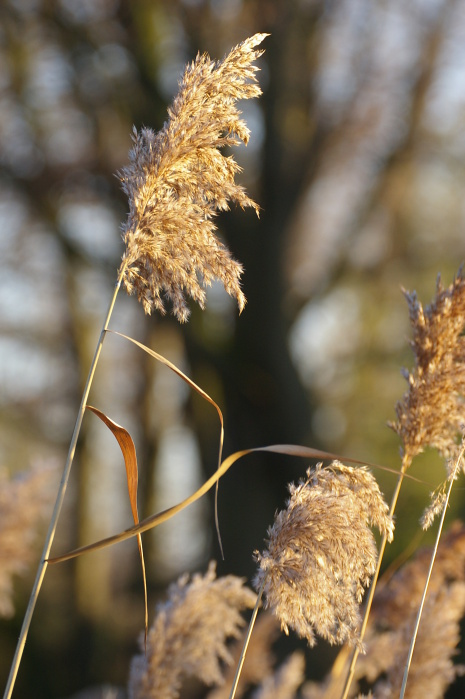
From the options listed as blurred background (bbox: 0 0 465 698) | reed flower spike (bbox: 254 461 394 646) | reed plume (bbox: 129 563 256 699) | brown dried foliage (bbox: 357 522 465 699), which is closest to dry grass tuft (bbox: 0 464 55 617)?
reed plume (bbox: 129 563 256 699)

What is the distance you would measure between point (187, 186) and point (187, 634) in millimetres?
1036

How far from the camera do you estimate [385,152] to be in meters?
8.46

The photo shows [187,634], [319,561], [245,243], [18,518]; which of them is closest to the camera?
[319,561]

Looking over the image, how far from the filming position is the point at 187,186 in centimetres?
146

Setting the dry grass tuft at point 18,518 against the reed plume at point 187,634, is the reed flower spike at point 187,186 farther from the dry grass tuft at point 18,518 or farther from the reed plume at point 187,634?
the dry grass tuft at point 18,518

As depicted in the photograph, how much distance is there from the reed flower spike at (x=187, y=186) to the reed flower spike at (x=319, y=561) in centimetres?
37

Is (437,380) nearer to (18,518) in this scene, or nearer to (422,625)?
(422,625)

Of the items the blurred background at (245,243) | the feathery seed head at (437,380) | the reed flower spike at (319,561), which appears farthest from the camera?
the blurred background at (245,243)

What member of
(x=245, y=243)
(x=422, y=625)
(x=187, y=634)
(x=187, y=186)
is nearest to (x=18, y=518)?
(x=187, y=634)

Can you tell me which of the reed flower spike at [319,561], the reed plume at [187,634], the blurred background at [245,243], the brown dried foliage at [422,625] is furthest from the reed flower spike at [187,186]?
the blurred background at [245,243]

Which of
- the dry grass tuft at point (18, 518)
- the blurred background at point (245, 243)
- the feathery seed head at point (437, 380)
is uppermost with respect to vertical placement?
the blurred background at point (245, 243)

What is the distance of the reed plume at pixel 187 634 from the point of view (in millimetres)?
1851

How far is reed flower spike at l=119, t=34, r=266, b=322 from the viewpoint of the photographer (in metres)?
1.41

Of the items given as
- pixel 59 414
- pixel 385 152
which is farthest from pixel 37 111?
pixel 59 414
